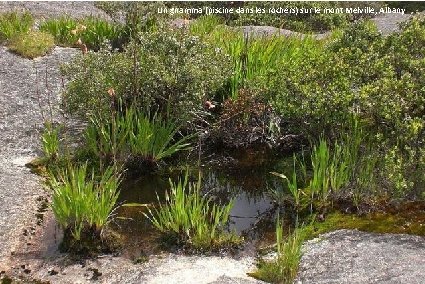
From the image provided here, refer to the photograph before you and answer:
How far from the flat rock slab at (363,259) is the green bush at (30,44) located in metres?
9.52

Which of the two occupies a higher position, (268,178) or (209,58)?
(209,58)

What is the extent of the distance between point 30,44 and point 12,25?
4.69 feet

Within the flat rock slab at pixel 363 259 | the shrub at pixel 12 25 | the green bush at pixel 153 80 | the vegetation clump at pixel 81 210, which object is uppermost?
the shrub at pixel 12 25

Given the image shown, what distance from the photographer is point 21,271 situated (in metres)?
7.81

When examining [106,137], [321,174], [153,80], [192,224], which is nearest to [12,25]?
[153,80]

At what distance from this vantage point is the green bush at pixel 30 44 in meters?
15.1

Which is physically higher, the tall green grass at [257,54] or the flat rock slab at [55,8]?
the flat rock slab at [55,8]

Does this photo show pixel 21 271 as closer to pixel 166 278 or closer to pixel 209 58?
pixel 166 278

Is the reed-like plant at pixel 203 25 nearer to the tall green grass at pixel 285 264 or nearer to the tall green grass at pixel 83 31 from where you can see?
the tall green grass at pixel 83 31

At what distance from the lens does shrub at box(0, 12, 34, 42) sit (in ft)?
51.5

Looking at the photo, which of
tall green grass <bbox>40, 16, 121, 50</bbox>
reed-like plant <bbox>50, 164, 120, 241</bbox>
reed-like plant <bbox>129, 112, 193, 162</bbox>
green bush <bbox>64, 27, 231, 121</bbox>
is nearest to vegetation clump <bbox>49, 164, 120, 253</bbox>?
reed-like plant <bbox>50, 164, 120, 241</bbox>

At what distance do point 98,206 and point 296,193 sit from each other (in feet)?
9.47

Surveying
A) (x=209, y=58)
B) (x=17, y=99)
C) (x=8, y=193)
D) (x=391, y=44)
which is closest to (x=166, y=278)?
(x=8, y=193)

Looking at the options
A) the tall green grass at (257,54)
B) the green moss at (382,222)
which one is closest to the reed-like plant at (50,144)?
the tall green grass at (257,54)
